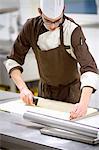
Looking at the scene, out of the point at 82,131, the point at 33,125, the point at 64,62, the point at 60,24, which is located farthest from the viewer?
the point at 64,62

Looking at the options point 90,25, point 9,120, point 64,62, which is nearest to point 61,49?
point 64,62

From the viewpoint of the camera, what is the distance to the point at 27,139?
3.45 feet

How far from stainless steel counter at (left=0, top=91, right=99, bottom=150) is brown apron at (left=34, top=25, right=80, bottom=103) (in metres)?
0.36

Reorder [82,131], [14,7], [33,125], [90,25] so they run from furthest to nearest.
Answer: [14,7] < [90,25] < [33,125] < [82,131]

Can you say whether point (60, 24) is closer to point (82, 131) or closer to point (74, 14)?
point (82, 131)

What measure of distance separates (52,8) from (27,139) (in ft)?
1.65

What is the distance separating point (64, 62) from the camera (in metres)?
1.51

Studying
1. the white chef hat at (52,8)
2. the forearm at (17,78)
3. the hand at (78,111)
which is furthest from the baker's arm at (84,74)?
the forearm at (17,78)

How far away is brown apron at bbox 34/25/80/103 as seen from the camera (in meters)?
1.50

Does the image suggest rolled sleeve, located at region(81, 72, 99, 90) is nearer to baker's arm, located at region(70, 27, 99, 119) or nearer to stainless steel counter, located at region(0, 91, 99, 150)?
baker's arm, located at region(70, 27, 99, 119)

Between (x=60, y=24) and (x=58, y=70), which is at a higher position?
(x=60, y=24)

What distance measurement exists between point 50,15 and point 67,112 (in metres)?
0.36

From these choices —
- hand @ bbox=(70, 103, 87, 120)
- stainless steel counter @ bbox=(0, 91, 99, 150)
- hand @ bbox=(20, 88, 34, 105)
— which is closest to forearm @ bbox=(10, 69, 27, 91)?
hand @ bbox=(20, 88, 34, 105)

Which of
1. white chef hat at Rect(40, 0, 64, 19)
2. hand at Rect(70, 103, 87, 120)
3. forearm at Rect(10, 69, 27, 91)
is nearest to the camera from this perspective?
hand at Rect(70, 103, 87, 120)
